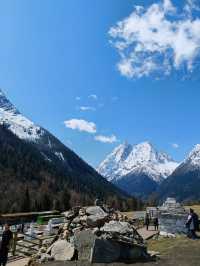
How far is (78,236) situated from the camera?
24922 mm

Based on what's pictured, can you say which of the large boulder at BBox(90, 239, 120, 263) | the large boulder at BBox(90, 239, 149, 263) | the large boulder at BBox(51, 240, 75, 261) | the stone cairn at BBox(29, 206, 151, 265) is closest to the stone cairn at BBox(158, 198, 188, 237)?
the stone cairn at BBox(29, 206, 151, 265)

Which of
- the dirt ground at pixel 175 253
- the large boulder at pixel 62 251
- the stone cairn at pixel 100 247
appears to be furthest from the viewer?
the large boulder at pixel 62 251

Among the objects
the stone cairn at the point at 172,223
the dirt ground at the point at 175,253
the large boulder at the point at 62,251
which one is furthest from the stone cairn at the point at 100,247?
the stone cairn at the point at 172,223

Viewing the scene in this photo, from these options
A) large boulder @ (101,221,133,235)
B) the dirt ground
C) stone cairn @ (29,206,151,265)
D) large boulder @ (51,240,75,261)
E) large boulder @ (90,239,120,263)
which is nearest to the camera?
the dirt ground

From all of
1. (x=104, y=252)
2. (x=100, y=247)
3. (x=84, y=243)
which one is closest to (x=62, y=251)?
(x=84, y=243)

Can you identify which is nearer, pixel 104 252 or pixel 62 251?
pixel 104 252

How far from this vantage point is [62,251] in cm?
2495

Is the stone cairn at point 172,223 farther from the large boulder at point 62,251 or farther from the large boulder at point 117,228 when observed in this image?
the large boulder at point 62,251

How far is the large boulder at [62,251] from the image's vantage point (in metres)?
24.3

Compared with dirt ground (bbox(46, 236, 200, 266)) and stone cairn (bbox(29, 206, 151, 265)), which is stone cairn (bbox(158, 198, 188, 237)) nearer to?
dirt ground (bbox(46, 236, 200, 266))

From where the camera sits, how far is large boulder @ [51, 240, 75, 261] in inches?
957

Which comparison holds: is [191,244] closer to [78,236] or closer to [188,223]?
[188,223]

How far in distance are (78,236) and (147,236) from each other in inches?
538

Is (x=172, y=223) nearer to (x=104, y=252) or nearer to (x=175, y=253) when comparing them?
(x=175, y=253)
